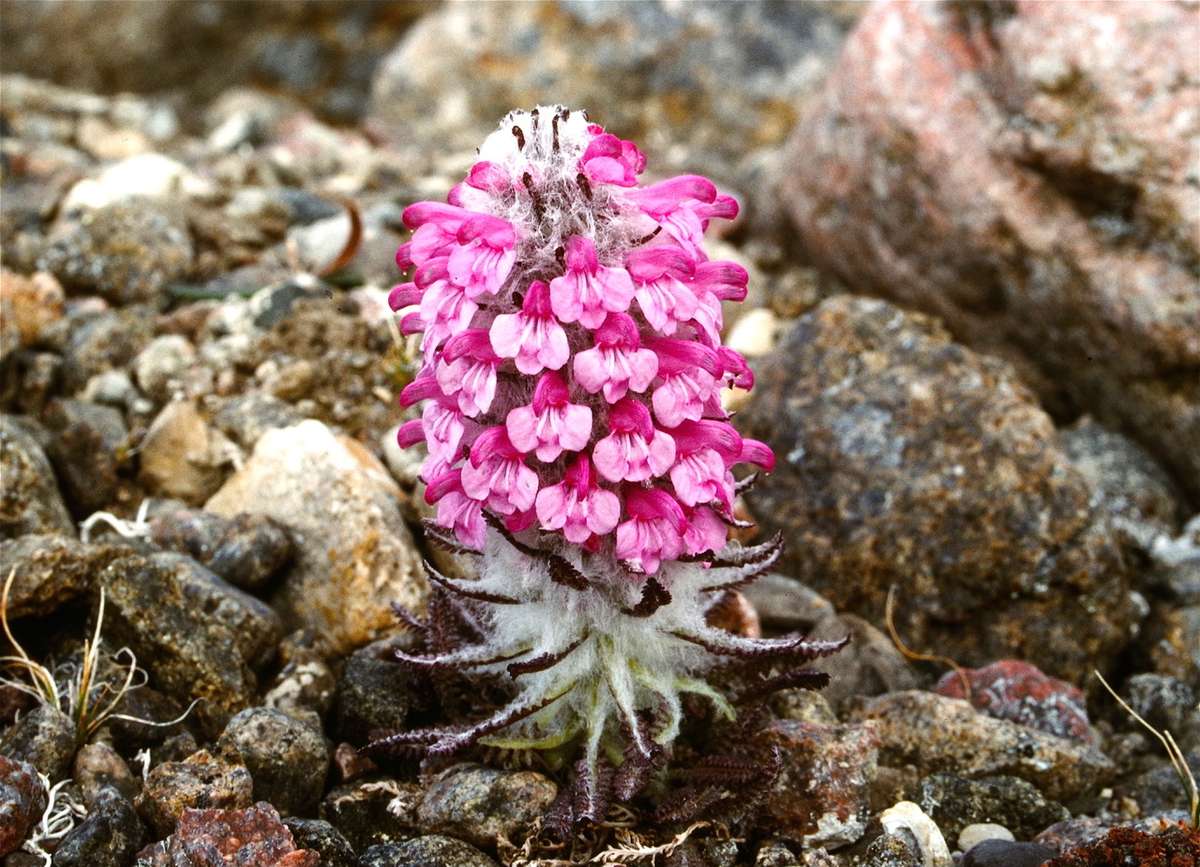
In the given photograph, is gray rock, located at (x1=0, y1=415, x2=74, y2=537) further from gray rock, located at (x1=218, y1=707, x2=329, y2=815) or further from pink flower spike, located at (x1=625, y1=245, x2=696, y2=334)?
pink flower spike, located at (x1=625, y1=245, x2=696, y2=334)

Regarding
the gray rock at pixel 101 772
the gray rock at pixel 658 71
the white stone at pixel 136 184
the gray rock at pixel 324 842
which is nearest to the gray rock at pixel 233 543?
the gray rock at pixel 101 772

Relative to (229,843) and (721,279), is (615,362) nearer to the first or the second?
(721,279)

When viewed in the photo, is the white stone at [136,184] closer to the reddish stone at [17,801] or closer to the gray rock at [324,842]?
the reddish stone at [17,801]

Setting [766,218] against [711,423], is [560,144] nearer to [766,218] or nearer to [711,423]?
[711,423]

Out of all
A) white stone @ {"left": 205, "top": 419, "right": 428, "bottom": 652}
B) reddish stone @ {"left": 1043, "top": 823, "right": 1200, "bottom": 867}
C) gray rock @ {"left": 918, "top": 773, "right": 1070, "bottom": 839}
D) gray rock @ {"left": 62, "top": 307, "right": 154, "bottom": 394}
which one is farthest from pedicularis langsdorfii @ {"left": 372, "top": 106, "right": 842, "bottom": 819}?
gray rock @ {"left": 62, "top": 307, "right": 154, "bottom": 394}

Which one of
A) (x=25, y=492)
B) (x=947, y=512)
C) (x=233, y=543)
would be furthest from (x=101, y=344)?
(x=947, y=512)

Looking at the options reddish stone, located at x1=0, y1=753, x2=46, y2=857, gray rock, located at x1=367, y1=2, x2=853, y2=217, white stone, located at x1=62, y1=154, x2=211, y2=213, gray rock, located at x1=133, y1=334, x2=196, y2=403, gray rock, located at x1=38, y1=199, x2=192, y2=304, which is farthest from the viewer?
gray rock, located at x1=367, y1=2, x2=853, y2=217

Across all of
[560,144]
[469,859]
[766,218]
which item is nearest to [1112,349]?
[766,218]
